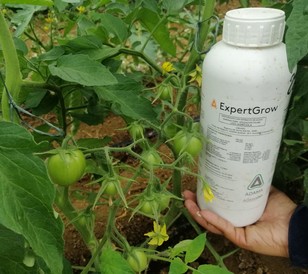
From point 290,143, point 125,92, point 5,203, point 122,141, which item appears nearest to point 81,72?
point 125,92

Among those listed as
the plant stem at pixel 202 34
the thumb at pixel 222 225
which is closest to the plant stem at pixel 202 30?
the plant stem at pixel 202 34

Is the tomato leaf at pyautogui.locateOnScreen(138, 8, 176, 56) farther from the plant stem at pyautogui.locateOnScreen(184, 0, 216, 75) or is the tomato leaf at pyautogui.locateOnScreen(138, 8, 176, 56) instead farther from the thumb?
the thumb

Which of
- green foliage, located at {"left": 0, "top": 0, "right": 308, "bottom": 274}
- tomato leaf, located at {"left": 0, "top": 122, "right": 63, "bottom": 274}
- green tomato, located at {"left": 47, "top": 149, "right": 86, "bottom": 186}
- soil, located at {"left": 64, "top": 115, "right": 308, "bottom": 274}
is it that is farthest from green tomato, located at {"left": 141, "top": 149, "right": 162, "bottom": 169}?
soil, located at {"left": 64, "top": 115, "right": 308, "bottom": 274}

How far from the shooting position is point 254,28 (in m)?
0.80

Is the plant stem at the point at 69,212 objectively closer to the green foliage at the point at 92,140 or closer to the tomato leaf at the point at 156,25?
the green foliage at the point at 92,140

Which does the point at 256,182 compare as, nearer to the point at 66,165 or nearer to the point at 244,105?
the point at 244,105

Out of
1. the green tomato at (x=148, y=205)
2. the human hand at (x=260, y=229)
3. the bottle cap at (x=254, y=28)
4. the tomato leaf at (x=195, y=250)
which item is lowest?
the human hand at (x=260, y=229)

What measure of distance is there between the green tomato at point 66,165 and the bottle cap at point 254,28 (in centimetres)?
38

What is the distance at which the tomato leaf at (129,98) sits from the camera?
0.90 metres

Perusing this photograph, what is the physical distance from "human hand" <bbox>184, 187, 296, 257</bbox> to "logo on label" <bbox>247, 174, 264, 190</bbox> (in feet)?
0.44

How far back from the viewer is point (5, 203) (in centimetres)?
62

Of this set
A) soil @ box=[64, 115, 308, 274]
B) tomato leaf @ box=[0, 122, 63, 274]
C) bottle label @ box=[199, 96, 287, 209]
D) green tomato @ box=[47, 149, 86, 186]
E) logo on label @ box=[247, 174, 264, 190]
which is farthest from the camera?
soil @ box=[64, 115, 308, 274]

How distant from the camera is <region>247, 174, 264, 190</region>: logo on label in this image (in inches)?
39.3

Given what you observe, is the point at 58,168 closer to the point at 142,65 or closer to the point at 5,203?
the point at 5,203
